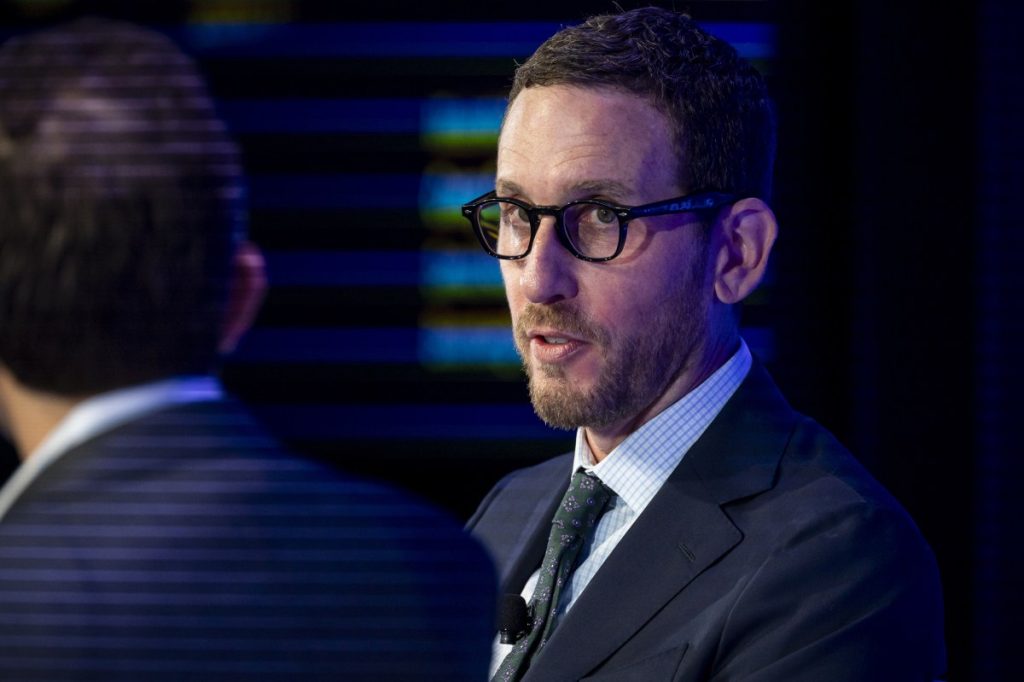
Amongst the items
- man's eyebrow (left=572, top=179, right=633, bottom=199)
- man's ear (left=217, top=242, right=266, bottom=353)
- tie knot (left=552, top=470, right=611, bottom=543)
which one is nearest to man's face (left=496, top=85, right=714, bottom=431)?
man's eyebrow (left=572, top=179, right=633, bottom=199)

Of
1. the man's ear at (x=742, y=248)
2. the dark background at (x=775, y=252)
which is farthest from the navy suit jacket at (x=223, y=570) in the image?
the man's ear at (x=742, y=248)

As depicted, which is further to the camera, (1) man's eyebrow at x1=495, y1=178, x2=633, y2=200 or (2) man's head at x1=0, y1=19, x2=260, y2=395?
(1) man's eyebrow at x1=495, y1=178, x2=633, y2=200

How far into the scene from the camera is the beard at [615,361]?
1.84 m

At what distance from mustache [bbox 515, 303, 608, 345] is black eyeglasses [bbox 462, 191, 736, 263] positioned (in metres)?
0.09

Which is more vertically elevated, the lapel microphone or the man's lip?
the man's lip

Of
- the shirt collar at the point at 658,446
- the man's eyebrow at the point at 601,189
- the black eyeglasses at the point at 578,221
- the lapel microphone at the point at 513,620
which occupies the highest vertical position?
the man's eyebrow at the point at 601,189

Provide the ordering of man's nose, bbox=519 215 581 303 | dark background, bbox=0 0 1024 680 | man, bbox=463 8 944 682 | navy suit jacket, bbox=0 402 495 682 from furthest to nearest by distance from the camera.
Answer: man's nose, bbox=519 215 581 303 → man, bbox=463 8 944 682 → dark background, bbox=0 0 1024 680 → navy suit jacket, bbox=0 402 495 682

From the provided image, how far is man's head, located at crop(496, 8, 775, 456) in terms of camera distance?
6.04 feet

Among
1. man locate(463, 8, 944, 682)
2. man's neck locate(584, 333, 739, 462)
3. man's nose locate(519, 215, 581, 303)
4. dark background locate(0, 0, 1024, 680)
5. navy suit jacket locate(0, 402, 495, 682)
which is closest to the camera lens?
navy suit jacket locate(0, 402, 495, 682)

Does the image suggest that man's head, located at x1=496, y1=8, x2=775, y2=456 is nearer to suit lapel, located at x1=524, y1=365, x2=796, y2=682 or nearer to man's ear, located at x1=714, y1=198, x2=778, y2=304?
man's ear, located at x1=714, y1=198, x2=778, y2=304

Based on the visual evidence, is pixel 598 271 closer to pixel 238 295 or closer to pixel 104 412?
pixel 238 295

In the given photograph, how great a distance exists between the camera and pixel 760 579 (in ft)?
5.42

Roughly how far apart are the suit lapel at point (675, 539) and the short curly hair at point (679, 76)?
15.5 inches

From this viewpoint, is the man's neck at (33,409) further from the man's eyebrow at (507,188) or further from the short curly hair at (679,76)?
the short curly hair at (679,76)
